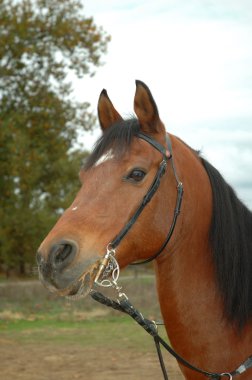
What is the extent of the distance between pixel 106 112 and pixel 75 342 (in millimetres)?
9237

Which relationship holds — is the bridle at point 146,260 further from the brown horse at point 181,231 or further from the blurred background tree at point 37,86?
the blurred background tree at point 37,86

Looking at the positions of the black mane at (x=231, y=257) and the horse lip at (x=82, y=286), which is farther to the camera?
the black mane at (x=231, y=257)

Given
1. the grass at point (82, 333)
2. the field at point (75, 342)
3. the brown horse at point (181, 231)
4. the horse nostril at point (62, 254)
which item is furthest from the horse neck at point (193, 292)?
the grass at point (82, 333)

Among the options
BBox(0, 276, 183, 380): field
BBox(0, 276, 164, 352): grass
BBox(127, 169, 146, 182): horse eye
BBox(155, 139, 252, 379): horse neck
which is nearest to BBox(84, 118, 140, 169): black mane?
BBox(127, 169, 146, 182): horse eye

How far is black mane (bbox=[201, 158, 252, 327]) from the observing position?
3234 millimetres

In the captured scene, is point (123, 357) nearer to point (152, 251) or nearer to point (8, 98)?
point (152, 251)

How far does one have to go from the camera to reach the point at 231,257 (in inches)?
129

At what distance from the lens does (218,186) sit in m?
3.37

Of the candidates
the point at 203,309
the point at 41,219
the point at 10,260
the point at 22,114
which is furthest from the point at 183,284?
the point at 10,260

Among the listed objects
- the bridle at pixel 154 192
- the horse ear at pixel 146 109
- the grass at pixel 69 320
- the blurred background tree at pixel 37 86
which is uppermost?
the blurred background tree at pixel 37 86

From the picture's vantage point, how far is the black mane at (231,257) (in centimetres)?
323

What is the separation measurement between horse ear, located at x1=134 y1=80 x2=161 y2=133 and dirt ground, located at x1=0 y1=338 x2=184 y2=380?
20.0 ft

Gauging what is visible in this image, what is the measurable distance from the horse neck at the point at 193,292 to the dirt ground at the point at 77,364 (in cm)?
560

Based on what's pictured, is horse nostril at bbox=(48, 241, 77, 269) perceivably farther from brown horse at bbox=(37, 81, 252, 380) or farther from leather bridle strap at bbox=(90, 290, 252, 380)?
leather bridle strap at bbox=(90, 290, 252, 380)
